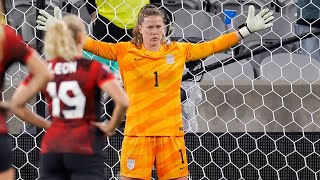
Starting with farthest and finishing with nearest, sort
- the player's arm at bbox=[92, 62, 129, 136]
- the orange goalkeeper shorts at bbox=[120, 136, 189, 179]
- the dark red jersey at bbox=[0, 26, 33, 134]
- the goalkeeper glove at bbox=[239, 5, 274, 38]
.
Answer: the goalkeeper glove at bbox=[239, 5, 274, 38] < the orange goalkeeper shorts at bbox=[120, 136, 189, 179] < the player's arm at bbox=[92, 62, 129, 136] < the dark red jersey at bbox=[0, 26, 33, 134]

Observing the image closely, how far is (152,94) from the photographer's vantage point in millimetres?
6059

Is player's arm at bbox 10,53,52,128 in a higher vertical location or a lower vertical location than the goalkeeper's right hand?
lower

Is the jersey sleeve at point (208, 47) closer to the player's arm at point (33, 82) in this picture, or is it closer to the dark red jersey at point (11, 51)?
the player's arm at point (33, 82)

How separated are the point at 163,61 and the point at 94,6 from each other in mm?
1335

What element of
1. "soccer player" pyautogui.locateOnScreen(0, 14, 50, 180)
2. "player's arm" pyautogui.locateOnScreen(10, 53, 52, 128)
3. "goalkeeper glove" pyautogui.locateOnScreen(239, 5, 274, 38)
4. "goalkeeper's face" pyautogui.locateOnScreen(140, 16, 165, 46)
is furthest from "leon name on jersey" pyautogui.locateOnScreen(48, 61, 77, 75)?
"goalkeeper glove" pyautogui.locateOnScreen(239, 5, 274, 38)

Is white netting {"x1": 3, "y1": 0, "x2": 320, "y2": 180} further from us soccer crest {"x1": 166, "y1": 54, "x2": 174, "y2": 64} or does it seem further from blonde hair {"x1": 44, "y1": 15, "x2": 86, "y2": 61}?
blonde hair {"x1": 44, "y1": 15, "x2": 86, "y2": 61}

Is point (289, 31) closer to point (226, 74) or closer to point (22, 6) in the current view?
point (226, 74)

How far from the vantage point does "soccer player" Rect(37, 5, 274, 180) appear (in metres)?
6.02

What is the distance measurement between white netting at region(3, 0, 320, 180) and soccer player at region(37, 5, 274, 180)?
0.88 meters

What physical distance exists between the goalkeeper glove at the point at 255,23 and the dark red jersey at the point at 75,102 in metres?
1.72

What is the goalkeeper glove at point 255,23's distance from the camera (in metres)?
6.26

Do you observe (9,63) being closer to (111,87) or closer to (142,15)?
(111,87)

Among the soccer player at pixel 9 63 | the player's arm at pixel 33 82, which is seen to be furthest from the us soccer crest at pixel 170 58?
the soccer player at pixel 9 63

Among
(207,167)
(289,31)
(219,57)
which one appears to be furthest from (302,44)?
(207,167)
